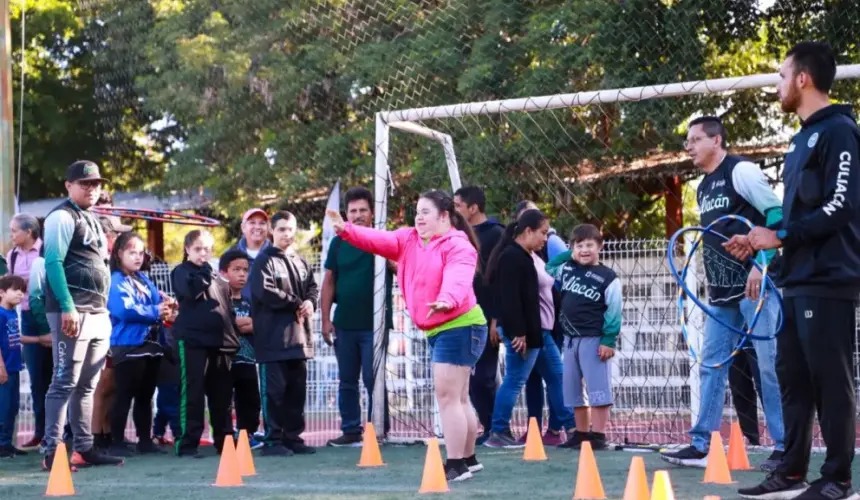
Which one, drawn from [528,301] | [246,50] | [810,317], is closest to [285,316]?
[528,301]

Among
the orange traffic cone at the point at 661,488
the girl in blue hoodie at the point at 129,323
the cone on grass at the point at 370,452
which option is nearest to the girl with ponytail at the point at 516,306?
the cone on grass at the point at 370,452

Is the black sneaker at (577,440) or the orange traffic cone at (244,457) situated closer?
the orange traffic cone at (244,457)

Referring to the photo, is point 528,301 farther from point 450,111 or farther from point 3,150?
point 3,150

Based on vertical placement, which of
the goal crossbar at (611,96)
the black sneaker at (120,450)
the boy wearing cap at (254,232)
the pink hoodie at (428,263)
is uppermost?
the goal crossbar at (611,96)

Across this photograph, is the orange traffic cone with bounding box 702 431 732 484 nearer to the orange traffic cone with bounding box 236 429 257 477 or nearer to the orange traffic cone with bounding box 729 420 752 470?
the orange traffic cone with bounding box 729 420 752 470

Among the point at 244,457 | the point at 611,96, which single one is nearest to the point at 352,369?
the point at 244,457

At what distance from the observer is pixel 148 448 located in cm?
967

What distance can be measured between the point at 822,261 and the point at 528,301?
380cm

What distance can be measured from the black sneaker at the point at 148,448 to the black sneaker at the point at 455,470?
10.9ft

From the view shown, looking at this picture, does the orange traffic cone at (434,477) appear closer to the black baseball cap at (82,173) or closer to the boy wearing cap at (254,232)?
→ the black baseball cap at (82,173)

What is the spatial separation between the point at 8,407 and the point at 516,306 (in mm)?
4206

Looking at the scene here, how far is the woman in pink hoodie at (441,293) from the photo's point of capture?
699cm

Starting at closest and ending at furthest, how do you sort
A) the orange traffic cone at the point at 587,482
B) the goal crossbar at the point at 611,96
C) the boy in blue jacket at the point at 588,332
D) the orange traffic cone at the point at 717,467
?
the orange traffic cone at the point at 587,482, the orange traffic cone at the point at 717,467, the goal crossbar at the point at 611,96, the boy in blue jacket at the point at 588,332

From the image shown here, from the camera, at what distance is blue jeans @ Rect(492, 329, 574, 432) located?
368 inches
